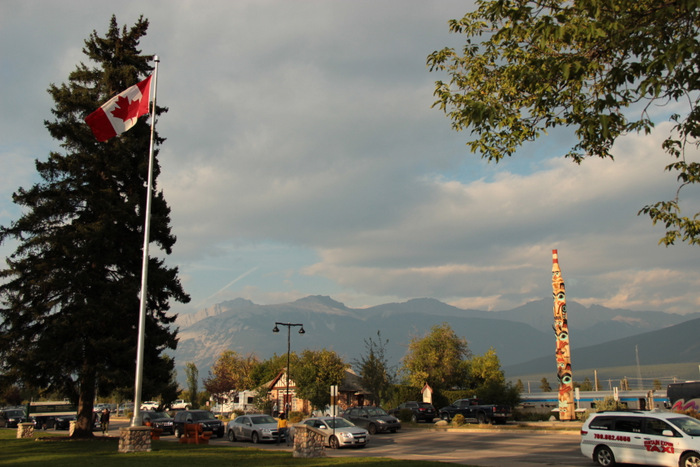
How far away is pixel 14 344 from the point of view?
95.6ft

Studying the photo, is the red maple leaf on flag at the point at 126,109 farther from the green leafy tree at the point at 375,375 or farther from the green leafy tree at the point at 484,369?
the green leafy tree at the point at 484,369

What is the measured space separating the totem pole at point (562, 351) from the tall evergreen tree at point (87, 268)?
24763 millimetres

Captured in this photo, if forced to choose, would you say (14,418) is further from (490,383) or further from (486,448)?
(486,448)

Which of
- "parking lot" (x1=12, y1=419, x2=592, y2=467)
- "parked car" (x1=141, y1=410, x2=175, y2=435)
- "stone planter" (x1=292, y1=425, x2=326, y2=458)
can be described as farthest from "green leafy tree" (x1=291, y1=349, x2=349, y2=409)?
"stone planter" (x1=292, y1=425, x2=326, y2=458)

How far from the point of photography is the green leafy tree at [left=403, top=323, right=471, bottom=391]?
6431cm

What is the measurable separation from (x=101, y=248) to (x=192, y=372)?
5440cm

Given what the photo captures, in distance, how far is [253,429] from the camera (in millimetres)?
32125

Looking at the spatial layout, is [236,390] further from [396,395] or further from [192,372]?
[396,395]

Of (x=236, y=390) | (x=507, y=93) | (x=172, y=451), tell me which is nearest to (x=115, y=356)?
(x=172, y=451)

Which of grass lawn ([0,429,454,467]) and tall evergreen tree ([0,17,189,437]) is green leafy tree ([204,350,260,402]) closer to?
tall evergreen tree ([0,17,189,437])

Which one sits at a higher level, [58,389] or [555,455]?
[58,389]

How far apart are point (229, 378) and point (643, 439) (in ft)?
255

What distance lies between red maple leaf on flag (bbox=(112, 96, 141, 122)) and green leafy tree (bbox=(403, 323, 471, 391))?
49.0m

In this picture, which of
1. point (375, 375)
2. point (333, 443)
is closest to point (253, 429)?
point (333, 443)
